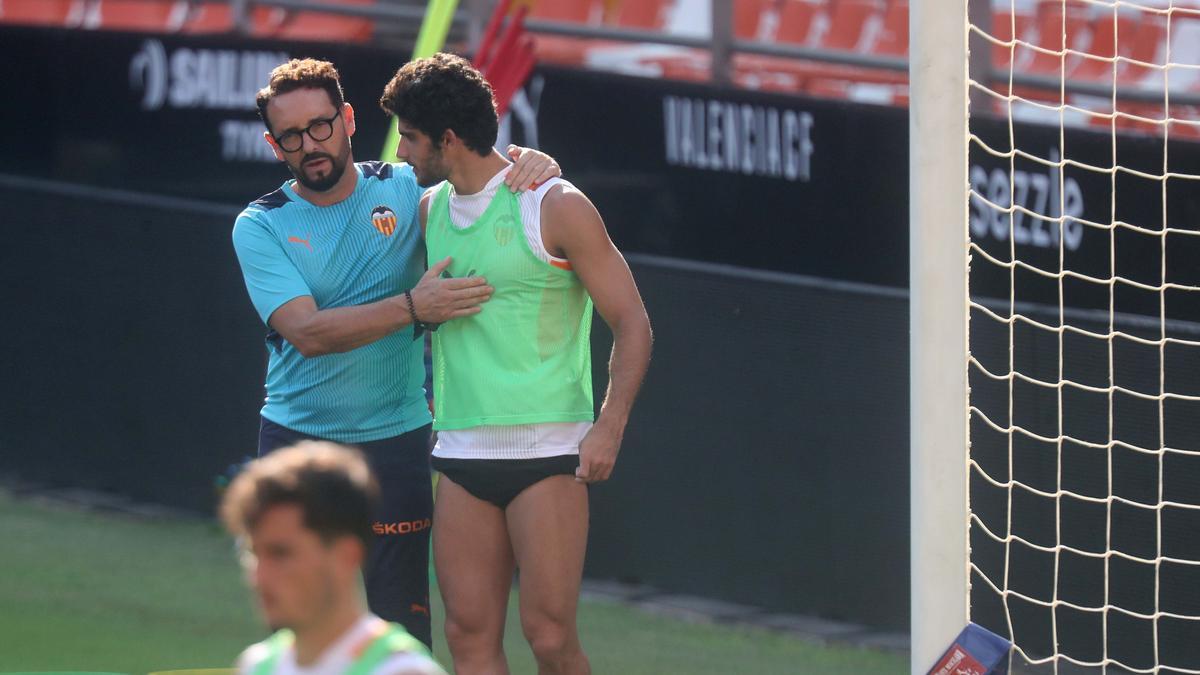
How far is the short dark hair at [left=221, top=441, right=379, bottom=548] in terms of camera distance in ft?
8.87

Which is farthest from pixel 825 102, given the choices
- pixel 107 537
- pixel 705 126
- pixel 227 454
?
pixel 107 537

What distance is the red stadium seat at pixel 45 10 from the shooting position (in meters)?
12.3

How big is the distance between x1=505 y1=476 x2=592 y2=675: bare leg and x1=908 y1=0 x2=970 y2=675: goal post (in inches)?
34.2

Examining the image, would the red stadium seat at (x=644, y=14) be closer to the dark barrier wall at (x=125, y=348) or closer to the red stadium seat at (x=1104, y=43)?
the red stadium seat at (x=1104, y=43)

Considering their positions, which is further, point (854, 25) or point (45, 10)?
point (45, 10)

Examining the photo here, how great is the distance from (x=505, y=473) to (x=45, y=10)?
28.2 ft

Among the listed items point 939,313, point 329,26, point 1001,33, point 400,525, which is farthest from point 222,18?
point 939,313

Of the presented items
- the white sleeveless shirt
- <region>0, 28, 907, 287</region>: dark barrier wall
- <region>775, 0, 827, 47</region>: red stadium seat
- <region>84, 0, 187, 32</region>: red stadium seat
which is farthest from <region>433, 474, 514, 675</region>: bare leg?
<region>84, 0, 187, 32</region>: red stadium seat

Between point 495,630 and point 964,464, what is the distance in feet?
4.13

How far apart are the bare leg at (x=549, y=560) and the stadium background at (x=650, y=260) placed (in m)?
2.47

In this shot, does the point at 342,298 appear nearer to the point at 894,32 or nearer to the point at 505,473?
the point at 505,473

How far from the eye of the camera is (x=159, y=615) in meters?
7.26

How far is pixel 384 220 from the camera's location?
17.0ft

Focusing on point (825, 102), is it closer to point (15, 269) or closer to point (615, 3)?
point (615, 3)
